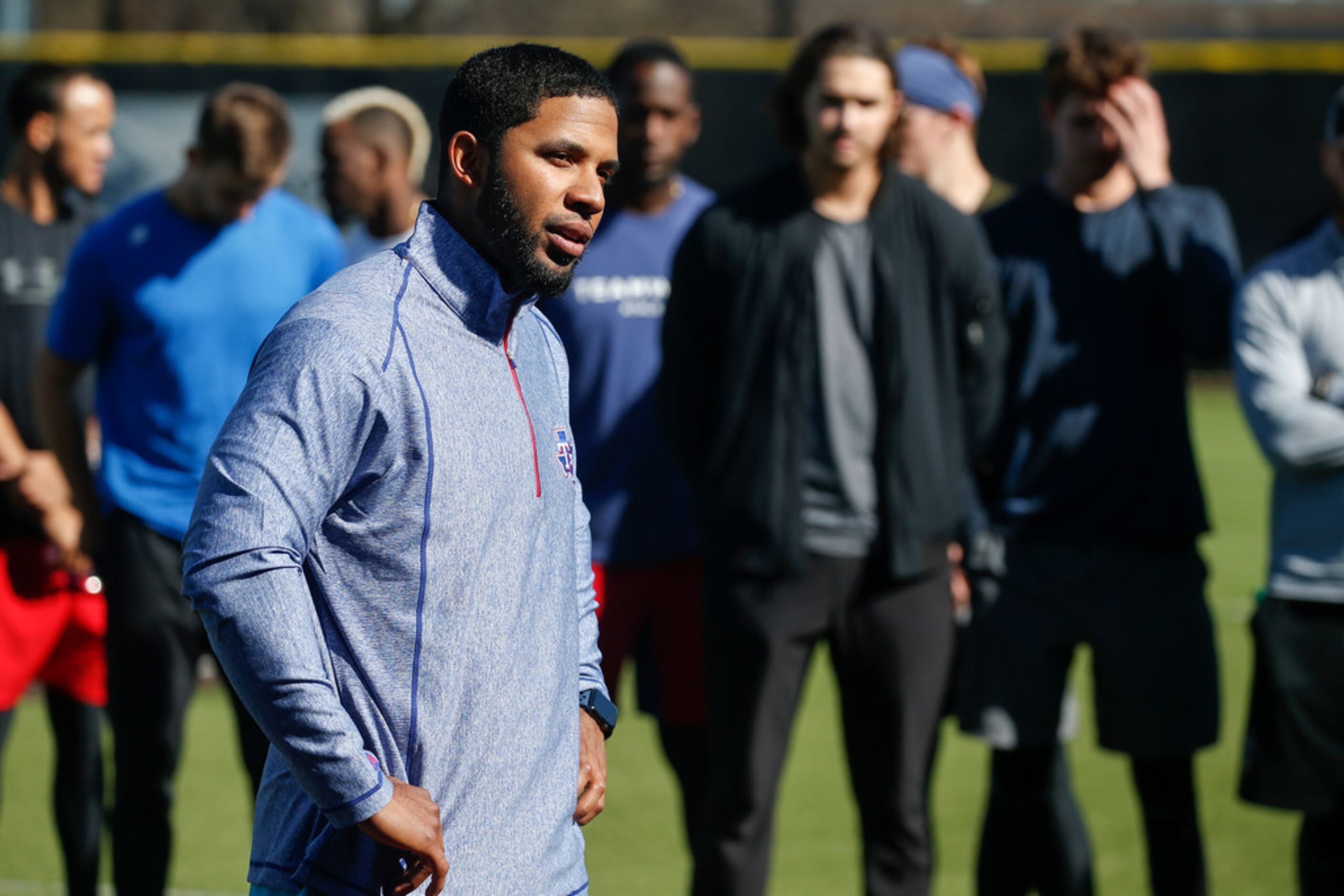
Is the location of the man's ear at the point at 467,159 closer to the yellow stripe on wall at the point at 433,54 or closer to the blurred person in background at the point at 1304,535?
the blurred person in background at the point at 1304,535

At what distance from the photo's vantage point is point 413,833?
2074mm

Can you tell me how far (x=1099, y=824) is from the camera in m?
5.38

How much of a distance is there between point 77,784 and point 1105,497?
2911 millimetres

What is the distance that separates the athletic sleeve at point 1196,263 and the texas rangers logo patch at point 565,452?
85.8 inches

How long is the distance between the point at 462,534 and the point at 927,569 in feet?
6.64

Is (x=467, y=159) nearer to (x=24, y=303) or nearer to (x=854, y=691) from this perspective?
(x=854, y=691)

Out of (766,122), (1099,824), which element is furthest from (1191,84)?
(1099,824)

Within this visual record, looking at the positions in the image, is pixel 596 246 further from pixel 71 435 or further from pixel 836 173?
pixel 71 435

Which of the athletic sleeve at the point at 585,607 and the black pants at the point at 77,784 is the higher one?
the athletic sleeve at the point at 585,607

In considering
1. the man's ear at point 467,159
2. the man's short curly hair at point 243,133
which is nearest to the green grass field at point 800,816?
the man's short curly hair at point 243,133

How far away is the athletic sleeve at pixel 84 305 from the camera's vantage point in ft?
14.3

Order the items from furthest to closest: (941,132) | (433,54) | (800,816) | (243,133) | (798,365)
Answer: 1. (433,54)
2. (800,816)
3. (941,132)
4. (243,133)
5. (798,365)

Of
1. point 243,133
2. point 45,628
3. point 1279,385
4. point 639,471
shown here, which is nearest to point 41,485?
point 45,628

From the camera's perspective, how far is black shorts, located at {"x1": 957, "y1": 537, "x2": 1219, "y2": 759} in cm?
405
